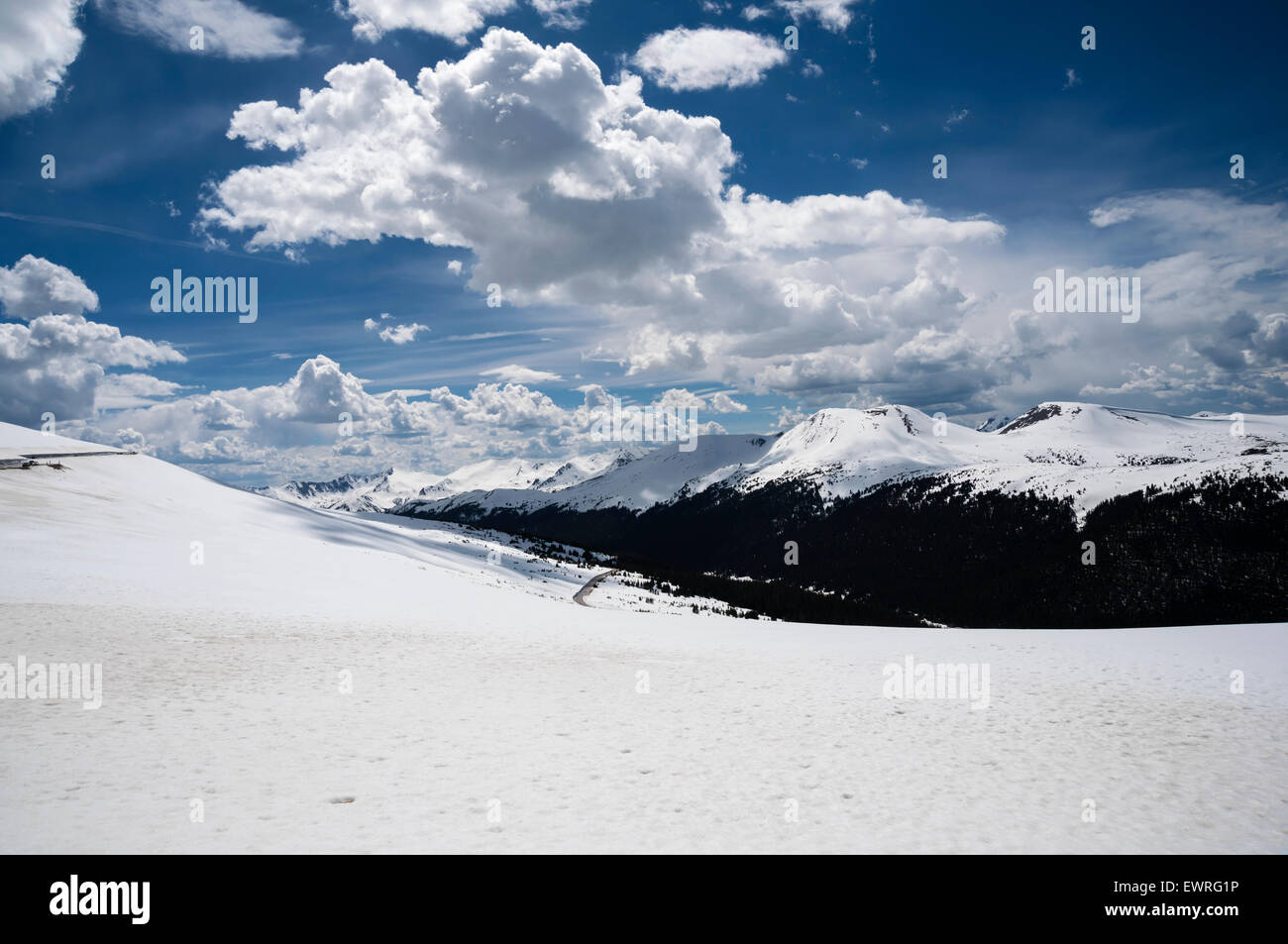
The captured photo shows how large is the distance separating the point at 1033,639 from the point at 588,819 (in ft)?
88.8

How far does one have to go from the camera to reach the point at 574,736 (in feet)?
41.3

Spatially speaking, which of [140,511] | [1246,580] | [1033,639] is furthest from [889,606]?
[140,511]

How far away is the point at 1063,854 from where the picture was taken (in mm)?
8336

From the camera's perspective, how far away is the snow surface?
862 cm
